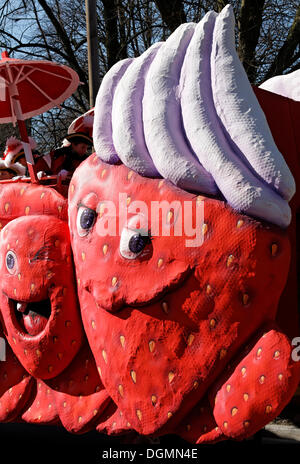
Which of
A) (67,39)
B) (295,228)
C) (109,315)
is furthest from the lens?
(67,39)

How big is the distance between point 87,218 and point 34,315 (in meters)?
0.71

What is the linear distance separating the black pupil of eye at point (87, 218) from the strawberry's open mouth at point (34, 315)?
54 cm

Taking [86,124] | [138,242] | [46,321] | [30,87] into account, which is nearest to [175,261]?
[138,242]

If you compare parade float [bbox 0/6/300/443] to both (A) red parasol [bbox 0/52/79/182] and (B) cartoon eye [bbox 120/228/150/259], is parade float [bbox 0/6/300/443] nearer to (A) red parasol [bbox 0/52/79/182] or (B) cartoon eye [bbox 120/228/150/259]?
(B) cartoon eye [bbox 120/228/150/259]

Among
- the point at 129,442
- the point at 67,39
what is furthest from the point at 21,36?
the point at 129,442

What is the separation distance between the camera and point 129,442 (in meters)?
3.53

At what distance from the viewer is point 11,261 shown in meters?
3.45

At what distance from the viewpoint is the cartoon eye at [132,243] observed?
286 centimetres

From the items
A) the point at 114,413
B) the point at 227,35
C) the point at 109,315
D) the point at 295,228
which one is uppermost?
the point at 227,35

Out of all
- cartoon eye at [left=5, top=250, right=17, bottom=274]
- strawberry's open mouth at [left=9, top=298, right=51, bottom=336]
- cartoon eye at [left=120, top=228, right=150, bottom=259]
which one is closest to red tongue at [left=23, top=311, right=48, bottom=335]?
strawberry's open mouth at [left=9, top=298, right=51, bottom=336]

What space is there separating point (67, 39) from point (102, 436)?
602 centimetres

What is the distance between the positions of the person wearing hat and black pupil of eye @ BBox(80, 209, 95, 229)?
1059 mm

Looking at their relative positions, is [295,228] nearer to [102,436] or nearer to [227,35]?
[227,35]

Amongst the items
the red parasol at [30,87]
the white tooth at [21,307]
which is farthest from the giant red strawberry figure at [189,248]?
the red parasol at [30,87]
